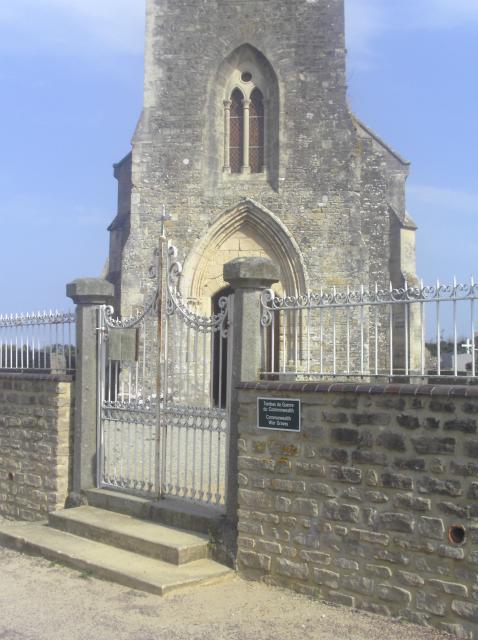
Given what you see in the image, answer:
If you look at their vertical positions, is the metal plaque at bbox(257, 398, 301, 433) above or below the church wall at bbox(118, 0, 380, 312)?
below

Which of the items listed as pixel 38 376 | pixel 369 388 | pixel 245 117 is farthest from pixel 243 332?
pixel 245 117

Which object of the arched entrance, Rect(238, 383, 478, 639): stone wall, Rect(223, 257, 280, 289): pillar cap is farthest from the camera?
the arched entrance

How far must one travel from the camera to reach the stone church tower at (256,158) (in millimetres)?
16141

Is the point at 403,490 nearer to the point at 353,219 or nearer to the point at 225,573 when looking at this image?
the point at 225,573

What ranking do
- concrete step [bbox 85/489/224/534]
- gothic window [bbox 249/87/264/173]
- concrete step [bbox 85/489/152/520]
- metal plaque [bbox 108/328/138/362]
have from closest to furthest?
1. concrete step [bbox 85/489/224/534]
2. concrete step [bbox 85/489/152/520]
3. metal plaque [bbox 108/328/138/362]
4. gothic window [bbox 249/87/264/173]

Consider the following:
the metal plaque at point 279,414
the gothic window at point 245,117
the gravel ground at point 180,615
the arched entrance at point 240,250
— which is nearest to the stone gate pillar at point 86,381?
the gravel ground at point 180,615

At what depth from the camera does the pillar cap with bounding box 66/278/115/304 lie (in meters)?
8.55

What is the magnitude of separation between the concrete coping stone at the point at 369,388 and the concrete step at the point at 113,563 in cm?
159

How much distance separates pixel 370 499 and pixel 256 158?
12631mm

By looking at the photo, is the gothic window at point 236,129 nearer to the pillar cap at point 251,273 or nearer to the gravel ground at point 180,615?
the pillar cap at point 251,273

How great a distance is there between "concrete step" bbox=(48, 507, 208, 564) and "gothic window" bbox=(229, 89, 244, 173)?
1077cm

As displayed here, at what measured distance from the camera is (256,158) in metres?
17.1

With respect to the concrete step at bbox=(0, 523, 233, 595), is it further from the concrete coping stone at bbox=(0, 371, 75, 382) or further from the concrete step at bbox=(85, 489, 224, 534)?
the concrete coping stone at bbox=(0, 371, 75, 382)

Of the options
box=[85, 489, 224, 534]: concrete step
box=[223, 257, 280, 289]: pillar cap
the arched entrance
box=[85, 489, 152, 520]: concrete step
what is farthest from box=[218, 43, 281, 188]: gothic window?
box=[223, 257, 280, 289]: pillar cap
